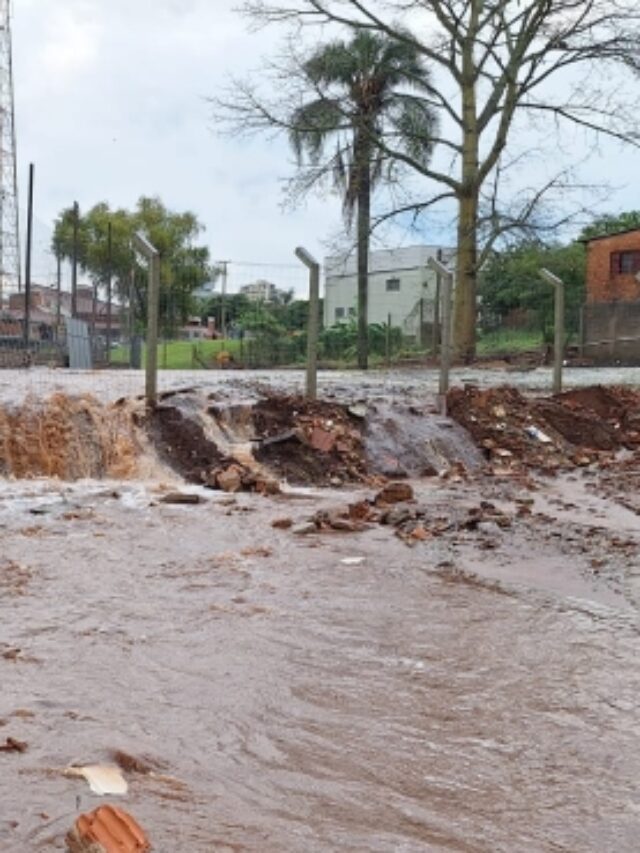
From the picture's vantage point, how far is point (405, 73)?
2252 centimetres

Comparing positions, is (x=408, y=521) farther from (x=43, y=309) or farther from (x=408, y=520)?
(x=43, y=309)

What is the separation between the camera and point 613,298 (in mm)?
28703

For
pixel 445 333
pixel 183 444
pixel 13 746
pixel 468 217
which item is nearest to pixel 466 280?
pixel 468 217

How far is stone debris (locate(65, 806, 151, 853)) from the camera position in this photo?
1.86 m

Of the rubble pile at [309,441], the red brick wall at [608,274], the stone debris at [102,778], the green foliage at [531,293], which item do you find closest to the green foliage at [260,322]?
the green foliage at [531,293]

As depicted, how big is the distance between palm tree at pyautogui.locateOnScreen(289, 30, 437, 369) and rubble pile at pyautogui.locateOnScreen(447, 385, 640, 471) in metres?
10.1

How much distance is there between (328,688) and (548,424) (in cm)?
781

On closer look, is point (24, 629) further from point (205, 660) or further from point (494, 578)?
point (494, 578)

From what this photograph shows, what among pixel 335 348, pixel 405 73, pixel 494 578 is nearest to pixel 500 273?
pixel 335 348

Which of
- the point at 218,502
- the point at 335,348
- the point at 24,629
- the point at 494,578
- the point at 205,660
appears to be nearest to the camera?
the point at 205,660

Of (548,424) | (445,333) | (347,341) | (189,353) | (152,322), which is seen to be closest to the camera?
(152,322)

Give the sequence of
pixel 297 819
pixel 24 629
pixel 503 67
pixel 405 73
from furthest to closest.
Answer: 1. pixel 405 73
2. pixel 503 67
3. pixel 24 629
4. pixel 297 819

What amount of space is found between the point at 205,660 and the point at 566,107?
19016 mm

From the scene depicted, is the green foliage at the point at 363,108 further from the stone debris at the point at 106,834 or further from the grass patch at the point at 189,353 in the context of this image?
the stone debris at the point at 106,834
